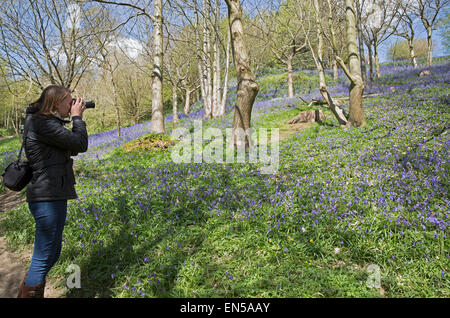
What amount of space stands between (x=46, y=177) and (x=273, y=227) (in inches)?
121

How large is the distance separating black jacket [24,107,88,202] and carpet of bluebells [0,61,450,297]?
141 centimetres

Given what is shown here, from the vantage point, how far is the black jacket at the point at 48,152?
2.69 metres

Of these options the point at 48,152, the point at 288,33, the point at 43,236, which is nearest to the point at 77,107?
the point at 48,152

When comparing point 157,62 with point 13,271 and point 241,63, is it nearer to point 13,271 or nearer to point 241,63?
point 241,63


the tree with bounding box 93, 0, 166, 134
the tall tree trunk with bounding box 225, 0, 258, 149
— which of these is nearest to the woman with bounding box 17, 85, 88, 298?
the tall tree trunk with bounding box 225, 0, 258, 149

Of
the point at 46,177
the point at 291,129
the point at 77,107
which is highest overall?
the point at 77,107

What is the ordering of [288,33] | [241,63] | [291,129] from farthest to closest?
[288,33], [291,129], [241,63]

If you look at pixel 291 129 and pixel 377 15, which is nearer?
pixel 291 129

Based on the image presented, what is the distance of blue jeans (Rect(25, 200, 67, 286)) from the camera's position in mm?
2691

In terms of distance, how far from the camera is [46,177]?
107 inches

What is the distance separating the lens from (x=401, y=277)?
2967 millimetres

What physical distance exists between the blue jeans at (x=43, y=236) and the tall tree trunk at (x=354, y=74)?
955cm

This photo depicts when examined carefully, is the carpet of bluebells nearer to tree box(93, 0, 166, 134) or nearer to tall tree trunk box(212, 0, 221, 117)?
tree box(93, 0, 166, 134)

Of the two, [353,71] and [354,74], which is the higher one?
[353,71]
